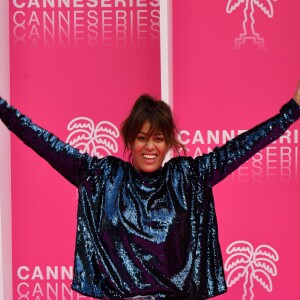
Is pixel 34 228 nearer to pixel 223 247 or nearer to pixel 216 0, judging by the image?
pixel 223 247

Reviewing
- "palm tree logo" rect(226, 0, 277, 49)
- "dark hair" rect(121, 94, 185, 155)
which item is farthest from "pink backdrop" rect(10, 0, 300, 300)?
"dark hair" rect(121, 94, 185, 155)

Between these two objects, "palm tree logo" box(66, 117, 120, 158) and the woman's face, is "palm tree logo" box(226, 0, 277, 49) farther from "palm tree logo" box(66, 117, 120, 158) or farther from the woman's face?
the woman's face

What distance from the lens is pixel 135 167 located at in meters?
1.63

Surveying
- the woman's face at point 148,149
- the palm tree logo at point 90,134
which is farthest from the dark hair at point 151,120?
the palm tree logo at point 90,134

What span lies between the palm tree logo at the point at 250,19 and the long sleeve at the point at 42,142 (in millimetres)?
1099

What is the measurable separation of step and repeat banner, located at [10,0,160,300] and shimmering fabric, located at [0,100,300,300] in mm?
1004

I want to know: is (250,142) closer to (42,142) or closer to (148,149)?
(148,149)

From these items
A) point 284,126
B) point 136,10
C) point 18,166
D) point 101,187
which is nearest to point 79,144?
point 18,166

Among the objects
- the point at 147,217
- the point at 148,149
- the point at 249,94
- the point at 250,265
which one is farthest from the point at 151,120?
the point at 250,265

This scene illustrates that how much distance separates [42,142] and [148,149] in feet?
0.78

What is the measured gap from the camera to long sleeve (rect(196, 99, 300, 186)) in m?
1.57

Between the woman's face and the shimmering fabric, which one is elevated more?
the woman's face

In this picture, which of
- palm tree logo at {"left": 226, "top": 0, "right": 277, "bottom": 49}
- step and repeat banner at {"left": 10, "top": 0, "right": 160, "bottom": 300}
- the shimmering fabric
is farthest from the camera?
step and repeat banner at {"left": 10, "top": 0, "right": 160, "bottom": 300}

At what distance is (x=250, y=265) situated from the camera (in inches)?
101
